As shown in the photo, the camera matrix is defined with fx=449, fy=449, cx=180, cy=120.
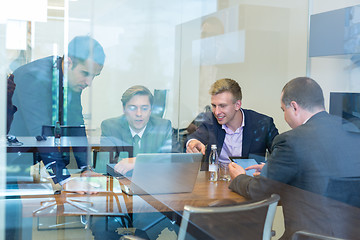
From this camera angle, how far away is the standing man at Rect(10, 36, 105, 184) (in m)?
2.76

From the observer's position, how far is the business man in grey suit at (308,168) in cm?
282

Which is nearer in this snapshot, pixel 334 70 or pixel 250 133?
pixel 334 70

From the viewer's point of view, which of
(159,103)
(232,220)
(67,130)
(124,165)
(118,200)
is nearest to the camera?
(232,220)

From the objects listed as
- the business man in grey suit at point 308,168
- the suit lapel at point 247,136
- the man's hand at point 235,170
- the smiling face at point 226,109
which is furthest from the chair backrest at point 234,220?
the smiling face at point 226,109

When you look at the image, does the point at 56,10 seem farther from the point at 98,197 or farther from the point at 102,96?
the point at 98,197

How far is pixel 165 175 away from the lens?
2.86 meters

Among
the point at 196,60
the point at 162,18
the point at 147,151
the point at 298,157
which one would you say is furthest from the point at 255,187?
the point at 162,18

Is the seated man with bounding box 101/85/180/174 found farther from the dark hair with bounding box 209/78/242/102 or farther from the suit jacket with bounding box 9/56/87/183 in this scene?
the dark hair with bounding box 209/78/242/102

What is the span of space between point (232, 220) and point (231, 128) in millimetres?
1726

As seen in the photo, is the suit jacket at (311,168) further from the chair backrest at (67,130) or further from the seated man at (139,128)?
the chair backrest at (67,130)

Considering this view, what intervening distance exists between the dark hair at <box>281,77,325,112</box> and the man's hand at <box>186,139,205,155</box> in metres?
0.73

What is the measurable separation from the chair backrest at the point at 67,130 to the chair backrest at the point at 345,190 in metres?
1.68

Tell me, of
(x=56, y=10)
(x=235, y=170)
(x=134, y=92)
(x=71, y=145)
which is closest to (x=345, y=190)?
(x=235, y=170)

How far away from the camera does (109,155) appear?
3092 mm
